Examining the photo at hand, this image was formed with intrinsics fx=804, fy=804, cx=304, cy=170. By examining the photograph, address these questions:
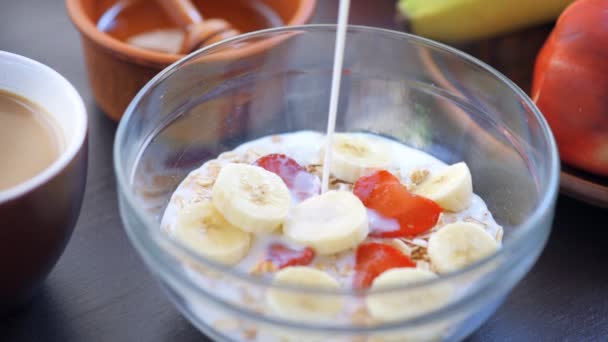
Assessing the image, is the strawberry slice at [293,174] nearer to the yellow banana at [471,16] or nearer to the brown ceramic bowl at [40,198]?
the brown ceramic bowl at [40,198]

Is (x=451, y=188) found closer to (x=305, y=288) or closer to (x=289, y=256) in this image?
(x=289, y=256)

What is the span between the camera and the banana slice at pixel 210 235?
764 mm

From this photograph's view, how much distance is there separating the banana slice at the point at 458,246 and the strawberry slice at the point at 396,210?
29 mm

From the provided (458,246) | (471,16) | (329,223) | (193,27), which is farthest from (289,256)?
(471,16)

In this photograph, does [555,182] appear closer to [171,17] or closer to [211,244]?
[211,244]

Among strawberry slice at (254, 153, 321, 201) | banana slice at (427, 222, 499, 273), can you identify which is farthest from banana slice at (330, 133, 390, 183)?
banana slice at (427, 222, 499, 273)

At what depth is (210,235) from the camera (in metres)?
0.78

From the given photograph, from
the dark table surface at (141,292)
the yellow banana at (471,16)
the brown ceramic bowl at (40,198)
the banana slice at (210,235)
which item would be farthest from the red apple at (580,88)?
the brown ceramic bowl at (40,198)

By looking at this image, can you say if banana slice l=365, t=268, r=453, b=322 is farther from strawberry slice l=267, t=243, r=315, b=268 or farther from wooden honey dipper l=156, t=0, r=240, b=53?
wooden honey dipper l=156, t=0, r=240, b=53

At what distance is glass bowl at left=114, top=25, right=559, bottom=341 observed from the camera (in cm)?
67

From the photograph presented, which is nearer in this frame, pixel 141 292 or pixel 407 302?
pixel 407 302

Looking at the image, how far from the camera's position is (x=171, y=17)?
1.11 metres

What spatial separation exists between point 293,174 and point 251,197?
9 centimetres

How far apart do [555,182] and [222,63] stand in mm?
397
